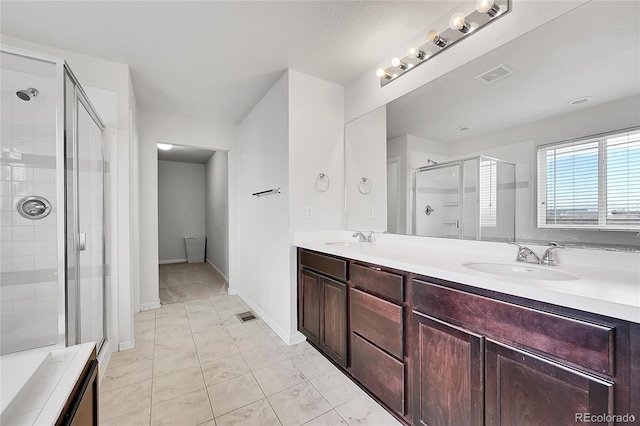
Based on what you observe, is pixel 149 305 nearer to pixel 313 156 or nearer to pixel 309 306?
pixel 309 306

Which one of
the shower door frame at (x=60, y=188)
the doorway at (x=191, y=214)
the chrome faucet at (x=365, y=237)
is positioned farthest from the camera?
the doorway at (x=191, y=214)

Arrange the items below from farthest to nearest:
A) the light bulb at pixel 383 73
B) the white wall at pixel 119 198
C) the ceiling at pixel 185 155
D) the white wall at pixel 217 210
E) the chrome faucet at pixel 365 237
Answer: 1. the ceiling at pixel 185 155
2. the white wall at pixel 217 210
3. the chrome faucet at pixel 365 237
4. the white wall at pixel 119 198
5. the light bulb at pixel 383 73

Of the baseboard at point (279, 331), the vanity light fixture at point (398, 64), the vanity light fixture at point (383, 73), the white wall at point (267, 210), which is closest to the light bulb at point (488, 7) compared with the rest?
the vanity light fixture at point (398, 64)

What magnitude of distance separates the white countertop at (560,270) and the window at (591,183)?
149 millimetres

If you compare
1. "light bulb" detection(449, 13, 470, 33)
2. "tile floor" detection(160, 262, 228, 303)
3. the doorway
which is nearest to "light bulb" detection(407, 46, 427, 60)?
"light bulb" detection(449, 13, 470, 33)

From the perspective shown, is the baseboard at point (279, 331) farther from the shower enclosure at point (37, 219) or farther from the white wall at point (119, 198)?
the shower enclosure at point (37, 219)

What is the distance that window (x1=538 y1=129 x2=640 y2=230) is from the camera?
1.07 meters

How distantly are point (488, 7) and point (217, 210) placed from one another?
189 inches

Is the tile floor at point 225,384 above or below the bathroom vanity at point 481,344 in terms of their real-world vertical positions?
below

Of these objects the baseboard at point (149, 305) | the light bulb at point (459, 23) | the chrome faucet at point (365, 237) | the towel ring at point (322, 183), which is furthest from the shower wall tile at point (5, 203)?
the light bulb at point (459, 23)

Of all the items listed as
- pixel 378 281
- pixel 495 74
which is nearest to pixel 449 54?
pixel 495 74

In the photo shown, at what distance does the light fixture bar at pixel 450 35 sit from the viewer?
1.42m

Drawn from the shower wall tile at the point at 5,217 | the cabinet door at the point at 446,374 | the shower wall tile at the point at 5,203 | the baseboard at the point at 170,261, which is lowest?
the baseboard at the point at 170,261

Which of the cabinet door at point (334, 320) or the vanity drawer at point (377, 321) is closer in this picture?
the vanity drawer at point (377, 321)
